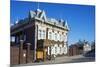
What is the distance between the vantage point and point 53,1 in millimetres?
2617

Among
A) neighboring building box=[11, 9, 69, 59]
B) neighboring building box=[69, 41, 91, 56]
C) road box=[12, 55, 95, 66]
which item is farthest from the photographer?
neighboring building box=[69, 41, 91, 56]

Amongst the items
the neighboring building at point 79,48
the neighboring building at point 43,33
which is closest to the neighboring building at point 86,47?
the neighboring building at point 79,48

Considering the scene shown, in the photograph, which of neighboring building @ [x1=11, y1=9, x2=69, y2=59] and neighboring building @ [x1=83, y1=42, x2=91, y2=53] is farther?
neighboring building @ [x1=83, y1=42, x2=91, y2=53]

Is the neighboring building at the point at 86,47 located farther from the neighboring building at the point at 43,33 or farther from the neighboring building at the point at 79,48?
the neighboring building at the point at 43,33

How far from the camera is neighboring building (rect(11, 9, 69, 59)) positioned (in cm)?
246

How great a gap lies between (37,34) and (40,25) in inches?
4.2

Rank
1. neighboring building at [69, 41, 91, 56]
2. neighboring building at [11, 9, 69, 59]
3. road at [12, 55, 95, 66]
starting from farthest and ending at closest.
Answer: neighboring building at [69, 41, 91, 56] < road at [12, 55, 95, 66] < neighboring building at [11, 9, 69, 59]

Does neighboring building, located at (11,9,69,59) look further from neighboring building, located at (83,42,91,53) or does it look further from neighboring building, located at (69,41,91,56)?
neighboring building, located at (83,42,91,53)

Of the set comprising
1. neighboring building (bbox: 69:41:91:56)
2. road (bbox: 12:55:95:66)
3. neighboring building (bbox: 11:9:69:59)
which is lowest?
road (bbox: 12:55:95:66)

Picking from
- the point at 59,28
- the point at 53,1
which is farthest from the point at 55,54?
the point at 53,1

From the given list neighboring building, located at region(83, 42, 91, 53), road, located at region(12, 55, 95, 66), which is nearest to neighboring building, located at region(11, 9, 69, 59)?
road, located at region(12, 55, 95, 66)
